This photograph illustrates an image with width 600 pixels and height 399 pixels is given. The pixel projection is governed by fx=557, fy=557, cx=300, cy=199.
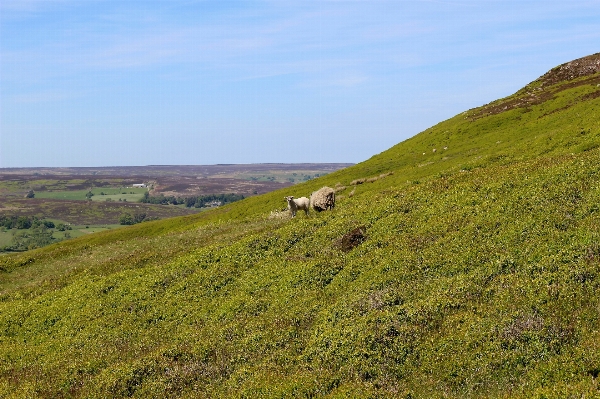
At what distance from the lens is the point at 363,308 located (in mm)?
23469

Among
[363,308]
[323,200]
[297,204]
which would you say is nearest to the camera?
[363,308]

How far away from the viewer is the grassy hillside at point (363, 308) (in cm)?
1808

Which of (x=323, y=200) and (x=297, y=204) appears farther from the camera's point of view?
(x=297, y=204)

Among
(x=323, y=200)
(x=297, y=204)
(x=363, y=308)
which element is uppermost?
(x=323, y=200)

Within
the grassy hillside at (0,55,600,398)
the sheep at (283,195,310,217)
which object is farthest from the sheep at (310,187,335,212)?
the grassy hillside at (0,55,600,398)

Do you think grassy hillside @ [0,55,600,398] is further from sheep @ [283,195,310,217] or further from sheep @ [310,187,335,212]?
sheep @ [283,195,310,217]

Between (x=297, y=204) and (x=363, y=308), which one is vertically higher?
(x=297, y=204)

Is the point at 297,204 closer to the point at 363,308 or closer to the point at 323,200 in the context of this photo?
the point at 323,200

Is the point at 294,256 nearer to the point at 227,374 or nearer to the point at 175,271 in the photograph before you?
the point at 175,271

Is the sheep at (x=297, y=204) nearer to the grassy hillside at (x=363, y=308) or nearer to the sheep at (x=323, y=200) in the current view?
the sheep at (x=323, y=200)

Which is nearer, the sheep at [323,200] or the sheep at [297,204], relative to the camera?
the sheep at [323,200]

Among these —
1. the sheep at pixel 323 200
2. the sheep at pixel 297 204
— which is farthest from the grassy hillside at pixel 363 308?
the sheep at pixel 297 204

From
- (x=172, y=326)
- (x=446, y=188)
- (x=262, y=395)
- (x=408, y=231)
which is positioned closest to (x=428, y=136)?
(x=446, y=188)

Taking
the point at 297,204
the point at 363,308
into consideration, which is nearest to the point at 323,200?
the point at 297,204
